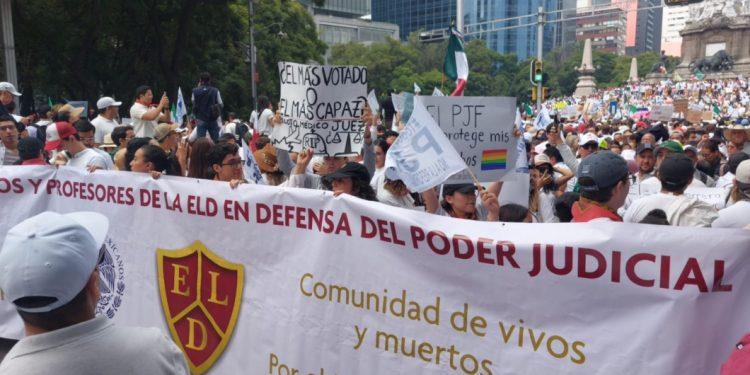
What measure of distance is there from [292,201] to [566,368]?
5.92 feet

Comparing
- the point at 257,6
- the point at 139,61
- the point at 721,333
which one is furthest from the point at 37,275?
the point at 257,6

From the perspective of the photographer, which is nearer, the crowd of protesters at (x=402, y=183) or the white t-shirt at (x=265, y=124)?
the crowd of protesters at (x=402, y=183)

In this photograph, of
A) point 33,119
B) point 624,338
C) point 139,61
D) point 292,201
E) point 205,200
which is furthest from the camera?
point 139,61

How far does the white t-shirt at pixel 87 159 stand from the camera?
601 cm

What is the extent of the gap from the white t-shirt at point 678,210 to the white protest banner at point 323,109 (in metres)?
2.23

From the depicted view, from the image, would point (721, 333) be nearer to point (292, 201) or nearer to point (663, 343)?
point (663, 343)

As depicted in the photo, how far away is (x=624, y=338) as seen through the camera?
297cm

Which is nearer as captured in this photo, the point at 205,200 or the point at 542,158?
the point at 205,200

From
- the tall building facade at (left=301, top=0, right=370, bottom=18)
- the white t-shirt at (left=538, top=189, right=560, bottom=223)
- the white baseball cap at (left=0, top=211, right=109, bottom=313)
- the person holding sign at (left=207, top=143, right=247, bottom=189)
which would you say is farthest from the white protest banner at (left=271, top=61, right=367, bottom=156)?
the tall building facade at (left=301, top=0, right=370, bottom=18)

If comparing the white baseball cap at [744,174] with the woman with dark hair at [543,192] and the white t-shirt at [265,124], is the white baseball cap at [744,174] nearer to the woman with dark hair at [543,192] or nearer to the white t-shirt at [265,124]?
the woman with dark hair at [543,192]

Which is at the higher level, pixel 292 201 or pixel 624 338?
pixel 292 201

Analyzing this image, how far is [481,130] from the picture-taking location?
5.02 metres

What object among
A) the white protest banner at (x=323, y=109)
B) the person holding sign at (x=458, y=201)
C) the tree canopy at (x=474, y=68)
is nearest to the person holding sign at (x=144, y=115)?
the white protest banner at (x=323, y=109)

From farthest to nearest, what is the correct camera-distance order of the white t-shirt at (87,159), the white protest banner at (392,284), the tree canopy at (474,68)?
the tree canopy at (474,68) < the white t-shirt at (87,159) < the white protest banner at (392,284)
